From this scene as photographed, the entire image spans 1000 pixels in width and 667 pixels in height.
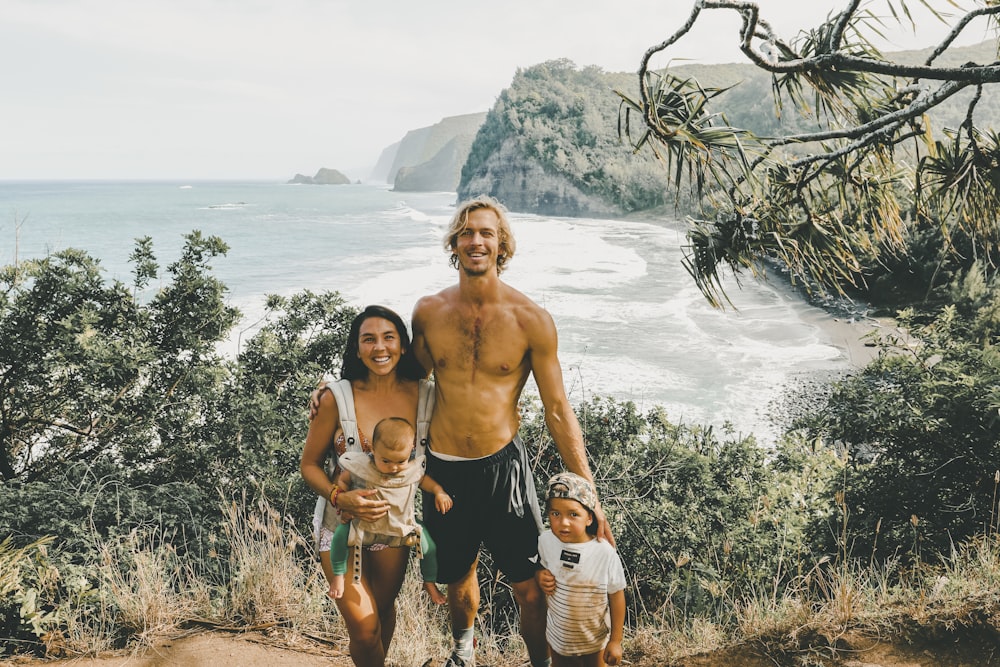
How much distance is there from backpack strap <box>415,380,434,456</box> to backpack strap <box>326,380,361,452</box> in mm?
225

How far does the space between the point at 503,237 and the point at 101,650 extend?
2.51 m

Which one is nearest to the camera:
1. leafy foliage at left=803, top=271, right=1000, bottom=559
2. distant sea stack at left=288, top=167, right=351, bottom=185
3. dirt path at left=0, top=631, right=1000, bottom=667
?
dirt path at left=0, top=631, right=1000, bottom=667

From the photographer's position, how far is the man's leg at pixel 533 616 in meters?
2.28

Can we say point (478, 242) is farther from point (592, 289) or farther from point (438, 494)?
point (592, 289)

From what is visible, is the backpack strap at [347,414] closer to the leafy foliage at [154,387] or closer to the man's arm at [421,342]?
the man's arm at [421,342]

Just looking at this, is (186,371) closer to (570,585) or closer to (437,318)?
(437,318)

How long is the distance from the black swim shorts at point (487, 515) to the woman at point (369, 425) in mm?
169

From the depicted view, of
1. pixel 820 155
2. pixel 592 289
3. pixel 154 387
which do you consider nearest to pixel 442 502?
pixel 820 155

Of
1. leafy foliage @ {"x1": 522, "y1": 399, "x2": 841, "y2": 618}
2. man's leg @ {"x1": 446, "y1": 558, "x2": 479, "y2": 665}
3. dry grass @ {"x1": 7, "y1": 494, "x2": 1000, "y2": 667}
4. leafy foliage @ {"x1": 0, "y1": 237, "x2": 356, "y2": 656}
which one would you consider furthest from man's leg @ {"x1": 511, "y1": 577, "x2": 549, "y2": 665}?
leafy foliage @ {"x1": 0, "y1": 237, "x2": 356, "y2": 656}

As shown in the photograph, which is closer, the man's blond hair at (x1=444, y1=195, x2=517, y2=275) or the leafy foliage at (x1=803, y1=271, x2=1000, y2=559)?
the man's blond hair at (x1=444, y1=195, x2=517, y2=275)

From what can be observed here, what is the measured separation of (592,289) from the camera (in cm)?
2991

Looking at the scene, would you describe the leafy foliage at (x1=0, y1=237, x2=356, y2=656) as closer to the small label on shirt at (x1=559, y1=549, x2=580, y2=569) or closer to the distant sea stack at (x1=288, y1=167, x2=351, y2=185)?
the small label on shirt at (x1=559, y1=549, x2=580, y2=569)

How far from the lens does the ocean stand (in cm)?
1731

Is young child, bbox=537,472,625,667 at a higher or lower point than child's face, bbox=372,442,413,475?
lower
